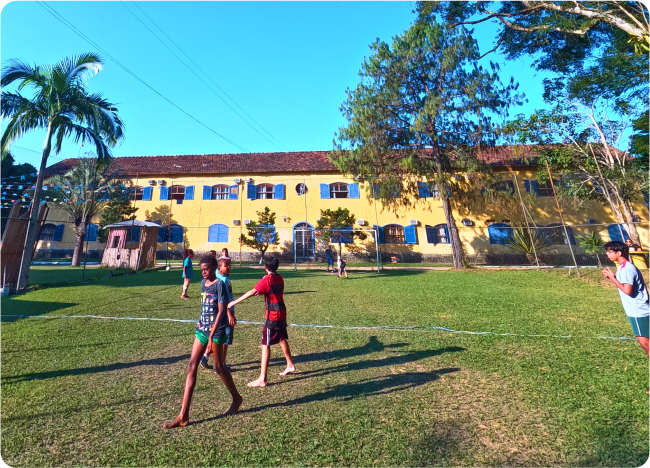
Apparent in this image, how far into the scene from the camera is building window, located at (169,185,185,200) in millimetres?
22516

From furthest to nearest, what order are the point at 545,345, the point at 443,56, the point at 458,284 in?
the point at 443,56, the point at 458,284, the point at 545,345

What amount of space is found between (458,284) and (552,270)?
6.07 m

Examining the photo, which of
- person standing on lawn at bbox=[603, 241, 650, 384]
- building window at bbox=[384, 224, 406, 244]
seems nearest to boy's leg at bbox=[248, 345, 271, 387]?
person standing on lawn at bbox=[603, 241, 650, 384]

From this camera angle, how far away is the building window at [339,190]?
2217 cm

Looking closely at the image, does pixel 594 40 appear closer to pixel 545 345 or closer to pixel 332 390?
pixel 545 345

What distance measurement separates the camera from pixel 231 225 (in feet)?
71.6

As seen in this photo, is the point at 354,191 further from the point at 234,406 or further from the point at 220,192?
the point at 234,406

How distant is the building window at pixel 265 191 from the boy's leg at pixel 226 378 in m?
20.1

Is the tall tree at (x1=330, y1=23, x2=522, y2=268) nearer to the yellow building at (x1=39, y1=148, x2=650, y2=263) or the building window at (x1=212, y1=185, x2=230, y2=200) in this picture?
the yellow building at (x1=39, y1=148, x2=650, y2=263)

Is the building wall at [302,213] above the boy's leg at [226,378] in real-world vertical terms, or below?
above

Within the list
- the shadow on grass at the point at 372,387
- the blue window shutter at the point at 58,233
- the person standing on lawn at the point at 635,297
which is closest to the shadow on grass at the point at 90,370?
the shadow on grass at the point at 372,387

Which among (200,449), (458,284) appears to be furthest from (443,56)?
(200,449)

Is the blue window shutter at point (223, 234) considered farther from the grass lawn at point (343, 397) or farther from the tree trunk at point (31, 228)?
the grass lawn at point (343, 397)

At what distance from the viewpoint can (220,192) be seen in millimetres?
22469
